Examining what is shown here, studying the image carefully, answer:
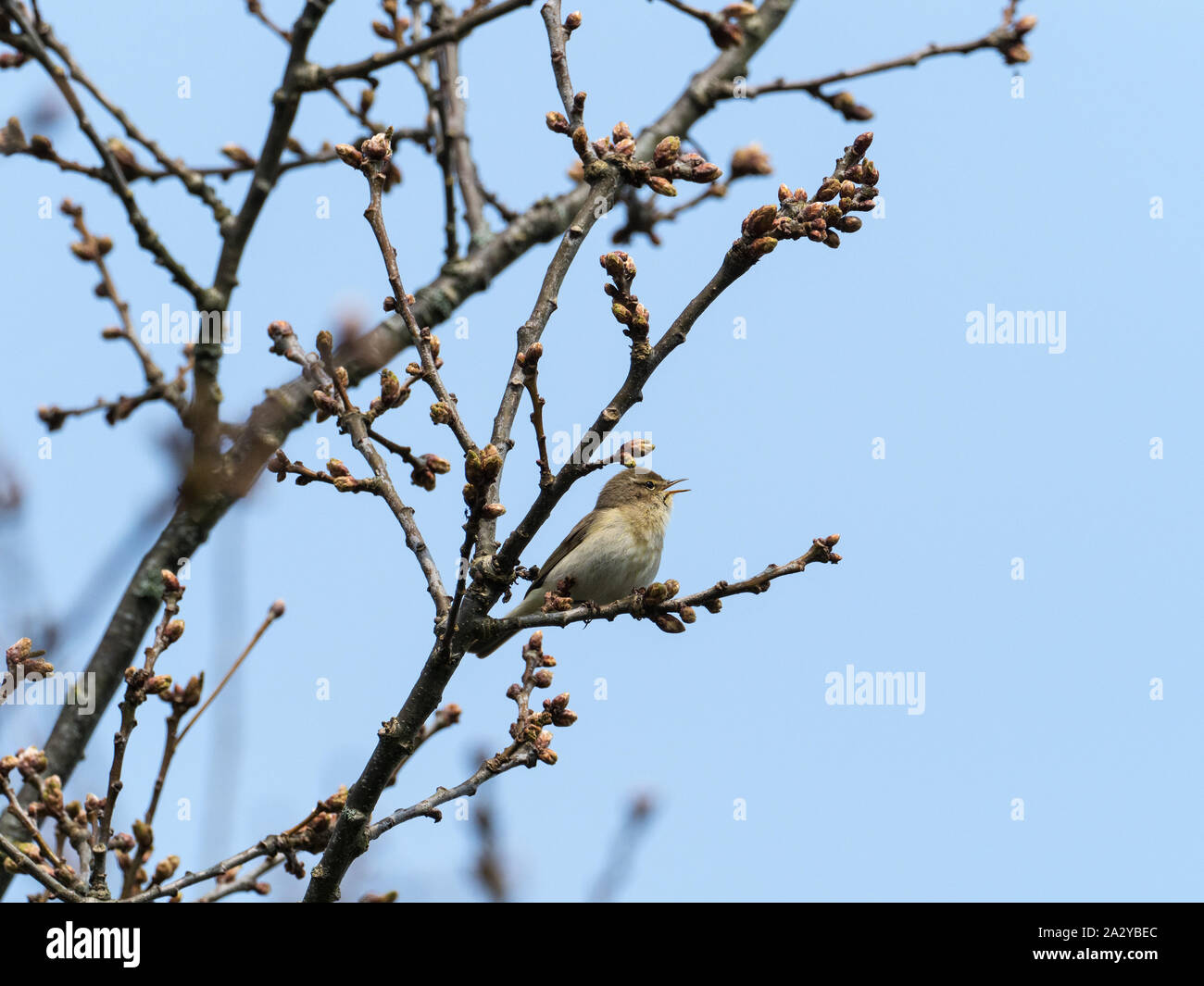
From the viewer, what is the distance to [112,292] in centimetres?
561

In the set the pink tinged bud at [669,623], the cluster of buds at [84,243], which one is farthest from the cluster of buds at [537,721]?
the cluster of buds at [84,243]

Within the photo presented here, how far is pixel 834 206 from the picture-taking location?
3400 mm

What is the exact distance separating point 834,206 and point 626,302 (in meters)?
0.70

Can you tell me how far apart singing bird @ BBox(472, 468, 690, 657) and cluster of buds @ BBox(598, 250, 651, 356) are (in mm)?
3595

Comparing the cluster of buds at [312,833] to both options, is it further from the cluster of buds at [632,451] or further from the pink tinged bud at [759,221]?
the pink tinged bud at [759,221]

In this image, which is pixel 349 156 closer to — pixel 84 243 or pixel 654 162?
pixel 654 162

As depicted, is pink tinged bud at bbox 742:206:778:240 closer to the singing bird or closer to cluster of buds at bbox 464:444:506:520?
cluster of buds at bbox 464:444:506:520

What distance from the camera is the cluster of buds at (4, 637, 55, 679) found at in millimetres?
3613

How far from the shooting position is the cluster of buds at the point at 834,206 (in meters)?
3.35

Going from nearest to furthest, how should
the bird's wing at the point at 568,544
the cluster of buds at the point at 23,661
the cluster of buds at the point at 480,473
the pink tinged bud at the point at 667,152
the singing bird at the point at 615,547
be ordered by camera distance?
the cluster of buds at the point at 480,473 < the pink tinged bud at the point at 667,152 < the cluster of buds at the point at 23,661 < the singing bird at the point at 615,547 < the bird's wing at the point at 568,544

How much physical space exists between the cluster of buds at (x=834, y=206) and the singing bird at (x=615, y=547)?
3602 millimetres

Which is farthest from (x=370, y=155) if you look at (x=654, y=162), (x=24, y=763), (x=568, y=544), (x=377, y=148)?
(x=568, y=544)
